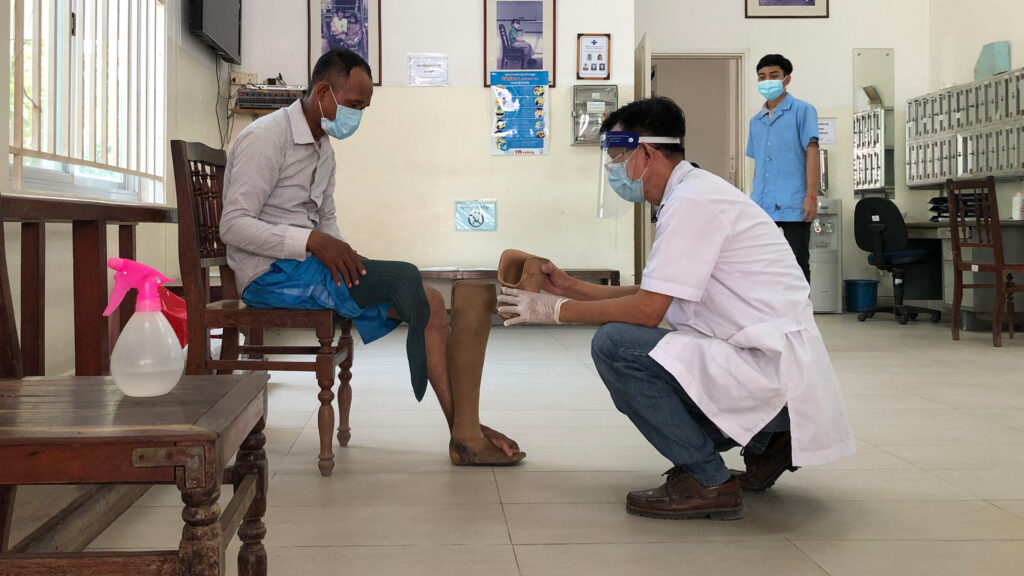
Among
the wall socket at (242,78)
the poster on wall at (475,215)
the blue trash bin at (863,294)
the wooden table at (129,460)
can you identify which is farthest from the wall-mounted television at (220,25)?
the blue trash bin at (863,294)

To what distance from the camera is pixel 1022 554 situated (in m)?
1.70

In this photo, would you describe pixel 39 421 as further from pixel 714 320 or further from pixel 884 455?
pixel 884 455

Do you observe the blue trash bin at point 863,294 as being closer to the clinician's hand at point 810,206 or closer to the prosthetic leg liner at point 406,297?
the clinician's hand at point 810,206

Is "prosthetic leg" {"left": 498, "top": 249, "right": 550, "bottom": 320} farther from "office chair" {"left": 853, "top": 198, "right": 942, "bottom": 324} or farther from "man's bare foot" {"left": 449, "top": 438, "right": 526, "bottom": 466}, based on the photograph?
"office chair" {"left": 853, "top": 198, "right": 942, "bottom": 324}

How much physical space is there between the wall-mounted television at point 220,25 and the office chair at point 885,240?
4782 mm

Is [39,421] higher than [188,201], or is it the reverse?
[188,201]

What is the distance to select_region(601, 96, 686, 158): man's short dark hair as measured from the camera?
81.0 inches

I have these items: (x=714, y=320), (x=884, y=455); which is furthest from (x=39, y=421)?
(x=884, y=455)

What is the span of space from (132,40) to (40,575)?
3.66 meters

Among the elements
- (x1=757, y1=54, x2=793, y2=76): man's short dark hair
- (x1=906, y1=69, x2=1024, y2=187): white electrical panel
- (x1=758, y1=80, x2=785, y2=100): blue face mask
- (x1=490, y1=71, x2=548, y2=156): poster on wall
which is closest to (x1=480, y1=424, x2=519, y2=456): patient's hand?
(x1=758, y1=80, x2=785, y2=100): blue face mask

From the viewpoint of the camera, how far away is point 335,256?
7.31 feet

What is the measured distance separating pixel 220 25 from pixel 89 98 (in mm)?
1803

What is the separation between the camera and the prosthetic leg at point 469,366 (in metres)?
2.34

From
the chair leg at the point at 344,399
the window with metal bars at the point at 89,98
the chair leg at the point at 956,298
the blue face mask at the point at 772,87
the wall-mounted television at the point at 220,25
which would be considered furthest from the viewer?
the chair leg at the point at 956,298
